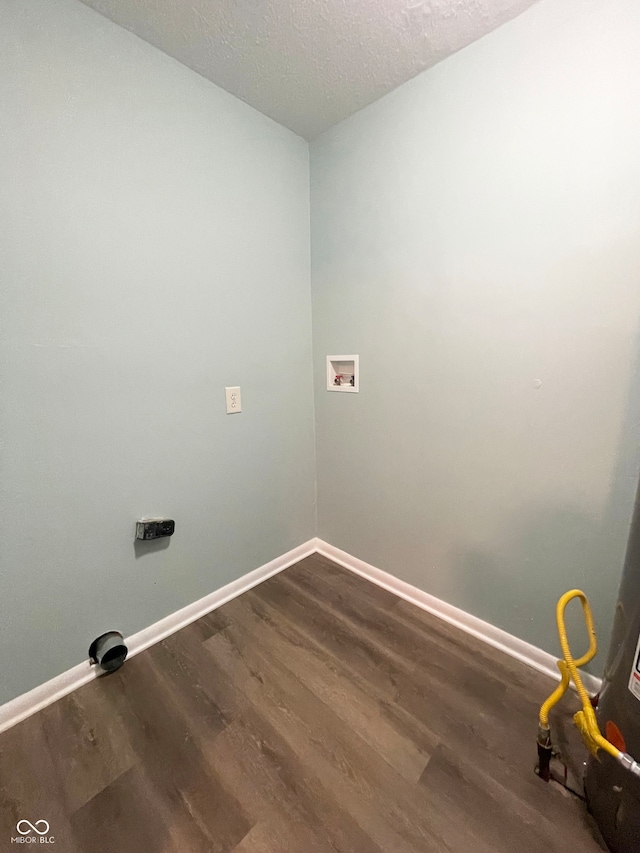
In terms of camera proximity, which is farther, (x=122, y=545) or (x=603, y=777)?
(x=122, y=545)

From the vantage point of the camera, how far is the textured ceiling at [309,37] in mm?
1037

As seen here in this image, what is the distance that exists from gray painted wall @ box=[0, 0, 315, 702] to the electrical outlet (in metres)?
0.04

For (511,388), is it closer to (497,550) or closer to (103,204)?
(497,550)

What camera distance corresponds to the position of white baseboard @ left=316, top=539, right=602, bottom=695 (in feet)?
4.10

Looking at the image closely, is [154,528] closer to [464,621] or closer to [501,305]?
[464,621]

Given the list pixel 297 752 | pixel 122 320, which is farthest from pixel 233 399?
pixel 297 752

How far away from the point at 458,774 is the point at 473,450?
1.03 metres

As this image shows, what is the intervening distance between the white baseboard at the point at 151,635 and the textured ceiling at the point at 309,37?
7.33ft

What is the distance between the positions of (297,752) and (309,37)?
7.75ft

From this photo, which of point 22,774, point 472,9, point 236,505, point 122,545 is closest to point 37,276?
point 122,545

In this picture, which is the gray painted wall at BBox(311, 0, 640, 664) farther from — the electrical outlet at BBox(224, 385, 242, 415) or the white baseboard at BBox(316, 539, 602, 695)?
the electrical outlet at BBox(224, 385, 242, 415)

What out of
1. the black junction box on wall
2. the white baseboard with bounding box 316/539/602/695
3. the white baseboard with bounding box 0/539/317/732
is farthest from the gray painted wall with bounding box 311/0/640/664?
the black junction box on wall

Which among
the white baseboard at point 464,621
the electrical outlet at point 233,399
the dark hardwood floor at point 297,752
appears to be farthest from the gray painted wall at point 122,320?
the white baseboard at point 464,621

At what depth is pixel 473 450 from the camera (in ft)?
4.48
